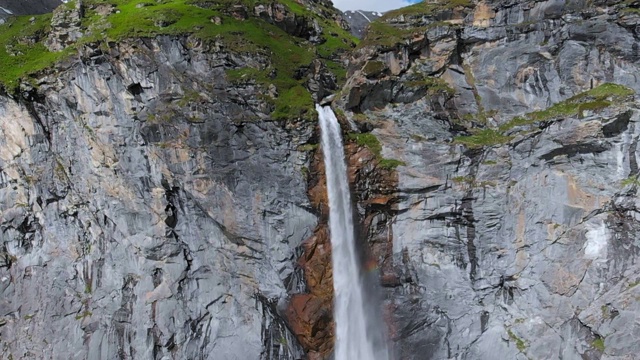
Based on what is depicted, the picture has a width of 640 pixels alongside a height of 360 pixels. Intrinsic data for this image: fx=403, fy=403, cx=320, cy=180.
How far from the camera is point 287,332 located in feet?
63.6

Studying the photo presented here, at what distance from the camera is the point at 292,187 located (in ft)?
65.7

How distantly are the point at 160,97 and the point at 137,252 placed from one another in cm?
803

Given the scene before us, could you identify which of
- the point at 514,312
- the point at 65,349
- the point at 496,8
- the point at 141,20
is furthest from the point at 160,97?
the point at 514,312

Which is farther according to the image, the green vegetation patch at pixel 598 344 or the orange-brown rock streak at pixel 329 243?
the orange-brown rock streak at pixel 329 243

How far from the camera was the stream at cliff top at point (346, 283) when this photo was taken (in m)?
19.5

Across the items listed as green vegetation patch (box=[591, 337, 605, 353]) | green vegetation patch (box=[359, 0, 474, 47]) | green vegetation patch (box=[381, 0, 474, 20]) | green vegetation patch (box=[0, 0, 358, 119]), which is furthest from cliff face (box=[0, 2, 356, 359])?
green vegetation patch (box=[591, 337, 605, 353])

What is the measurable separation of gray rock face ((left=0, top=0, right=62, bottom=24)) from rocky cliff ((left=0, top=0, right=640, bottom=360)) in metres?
8.71

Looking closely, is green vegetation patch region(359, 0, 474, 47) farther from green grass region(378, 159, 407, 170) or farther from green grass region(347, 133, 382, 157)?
green grass region(378, 159, 407, 170)

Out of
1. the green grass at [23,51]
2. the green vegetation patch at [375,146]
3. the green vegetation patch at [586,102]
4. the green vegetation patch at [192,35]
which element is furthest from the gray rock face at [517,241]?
the green grass at [23,51]

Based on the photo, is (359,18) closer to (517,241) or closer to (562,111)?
(562,111)

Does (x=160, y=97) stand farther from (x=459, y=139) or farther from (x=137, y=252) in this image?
(x=459, y=139)

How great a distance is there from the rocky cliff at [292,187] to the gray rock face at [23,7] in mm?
8708

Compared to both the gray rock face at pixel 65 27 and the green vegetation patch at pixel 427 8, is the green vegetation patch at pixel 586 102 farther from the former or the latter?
the gray rock face at pixel 65 27

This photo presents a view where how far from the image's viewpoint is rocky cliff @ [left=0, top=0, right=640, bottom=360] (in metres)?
18.2
